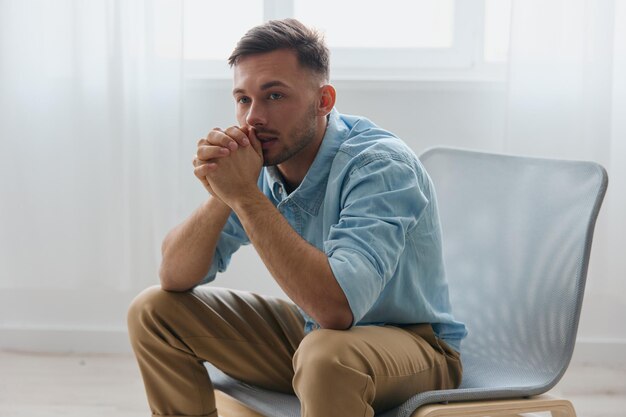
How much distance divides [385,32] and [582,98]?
2.25 feet

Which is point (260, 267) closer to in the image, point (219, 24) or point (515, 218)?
point (219, 24)

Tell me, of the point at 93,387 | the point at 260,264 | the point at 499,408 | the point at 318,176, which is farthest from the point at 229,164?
the point at 260,264

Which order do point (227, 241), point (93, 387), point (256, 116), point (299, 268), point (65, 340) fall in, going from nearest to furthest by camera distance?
point (299, 268) < point (256, 116) < point (227, 241) < point (93, 387) < point (65, 340)

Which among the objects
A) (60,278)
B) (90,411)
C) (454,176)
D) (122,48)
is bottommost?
(90,411)

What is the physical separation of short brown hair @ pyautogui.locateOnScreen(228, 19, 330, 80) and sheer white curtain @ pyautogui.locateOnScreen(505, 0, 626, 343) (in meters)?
1.32

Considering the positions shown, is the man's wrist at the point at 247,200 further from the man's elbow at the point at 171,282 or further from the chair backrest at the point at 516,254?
the chair backrest at the point at 516,254

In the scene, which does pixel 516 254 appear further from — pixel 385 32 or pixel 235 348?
pixel 385 32

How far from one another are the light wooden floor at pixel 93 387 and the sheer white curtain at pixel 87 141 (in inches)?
10.2

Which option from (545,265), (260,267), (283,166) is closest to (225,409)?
(283,166)

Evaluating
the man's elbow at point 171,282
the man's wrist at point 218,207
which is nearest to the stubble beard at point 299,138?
the man's wrist at point 218,207

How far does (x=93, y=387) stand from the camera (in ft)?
9.41

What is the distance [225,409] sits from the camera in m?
1.77

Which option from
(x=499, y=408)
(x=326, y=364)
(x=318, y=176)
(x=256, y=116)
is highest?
(x=256, y=116)

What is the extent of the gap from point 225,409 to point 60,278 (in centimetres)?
160
